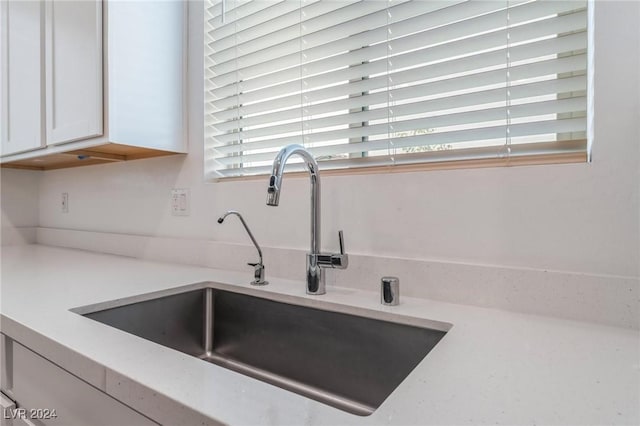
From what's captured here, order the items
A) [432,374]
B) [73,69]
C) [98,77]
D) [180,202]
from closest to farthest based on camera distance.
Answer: [432,374] → [98,77] → [73,69] → [180,202]

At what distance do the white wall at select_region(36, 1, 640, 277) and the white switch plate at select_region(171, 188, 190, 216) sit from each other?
0.14 meters

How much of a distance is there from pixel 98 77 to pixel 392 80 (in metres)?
1.03

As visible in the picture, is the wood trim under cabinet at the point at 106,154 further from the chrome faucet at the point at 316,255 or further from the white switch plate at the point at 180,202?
the chrome faucet at the point at 316,255

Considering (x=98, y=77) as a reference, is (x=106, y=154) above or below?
below

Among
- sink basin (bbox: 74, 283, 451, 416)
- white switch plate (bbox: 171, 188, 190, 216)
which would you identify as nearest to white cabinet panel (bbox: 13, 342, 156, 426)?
sink basin (bbox: 74, 283, 451, 416)

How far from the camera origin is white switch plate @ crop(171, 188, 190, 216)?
1464 millimetres

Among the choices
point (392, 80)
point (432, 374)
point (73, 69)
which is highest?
point (73, 69)

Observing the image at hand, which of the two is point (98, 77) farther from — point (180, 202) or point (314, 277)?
point (314, 277)

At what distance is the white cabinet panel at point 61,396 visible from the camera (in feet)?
1.75

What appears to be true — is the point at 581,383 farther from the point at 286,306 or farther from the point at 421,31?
the point at 421,31

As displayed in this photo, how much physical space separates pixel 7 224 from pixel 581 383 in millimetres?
2935

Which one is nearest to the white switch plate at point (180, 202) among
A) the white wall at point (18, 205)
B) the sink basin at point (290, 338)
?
the sink basin at point (290, 338)

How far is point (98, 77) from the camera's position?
4.16 feet

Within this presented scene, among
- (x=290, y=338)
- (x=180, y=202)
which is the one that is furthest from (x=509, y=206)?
(x=180, y=202)
